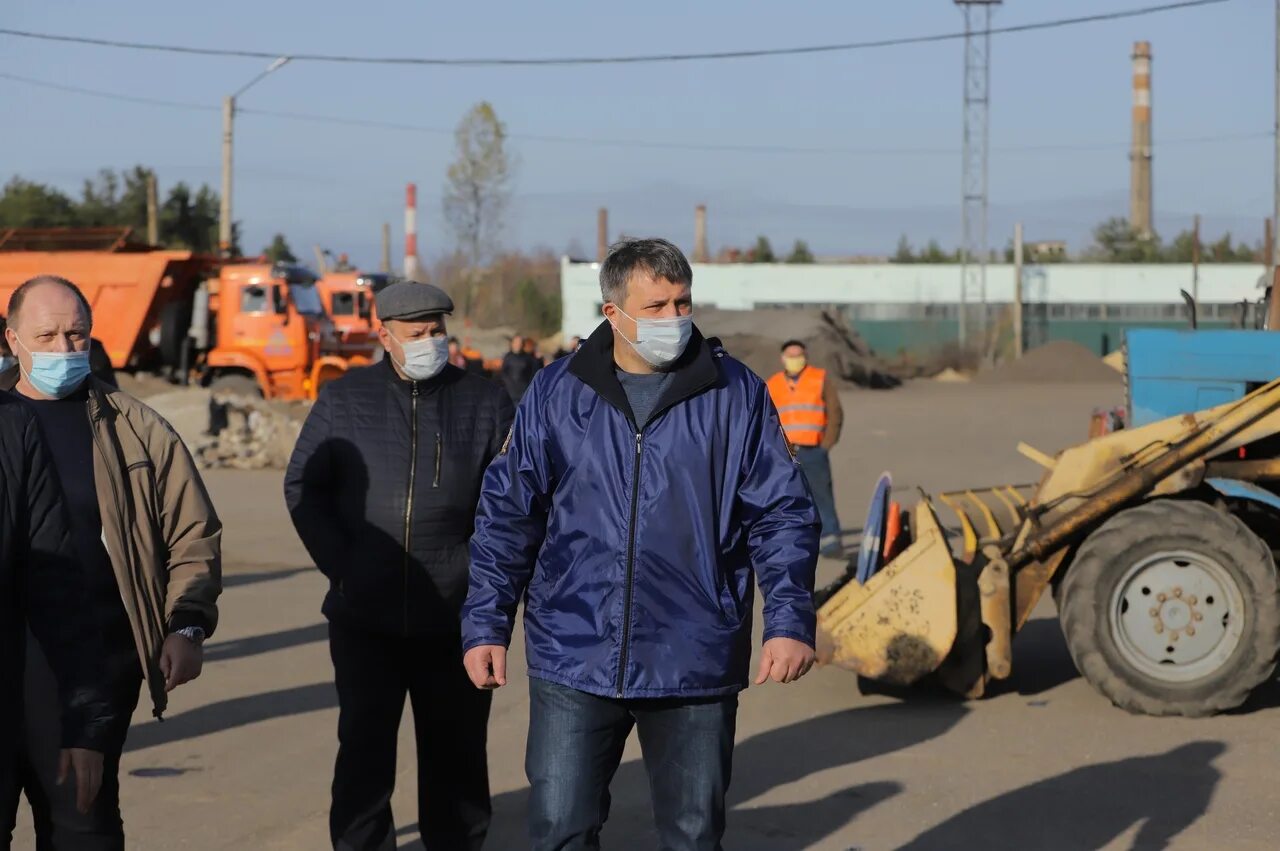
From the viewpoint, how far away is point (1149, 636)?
25.9ft

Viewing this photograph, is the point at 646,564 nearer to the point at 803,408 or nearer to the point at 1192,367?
the point at 1192,367

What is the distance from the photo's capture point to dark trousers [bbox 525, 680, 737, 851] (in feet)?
13.1

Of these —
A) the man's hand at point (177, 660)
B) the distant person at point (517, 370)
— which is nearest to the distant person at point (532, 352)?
the distant person at point (517, 370)

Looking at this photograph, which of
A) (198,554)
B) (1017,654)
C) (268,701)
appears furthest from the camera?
(1017,654)

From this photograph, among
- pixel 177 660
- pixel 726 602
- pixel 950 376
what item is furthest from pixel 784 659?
pixel 950 376

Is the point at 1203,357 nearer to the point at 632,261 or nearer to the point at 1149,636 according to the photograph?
the point at 1149,636

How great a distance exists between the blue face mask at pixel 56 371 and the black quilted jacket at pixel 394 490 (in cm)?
123

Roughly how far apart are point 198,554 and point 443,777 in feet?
4.57

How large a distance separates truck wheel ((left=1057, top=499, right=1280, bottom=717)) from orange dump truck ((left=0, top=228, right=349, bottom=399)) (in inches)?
836

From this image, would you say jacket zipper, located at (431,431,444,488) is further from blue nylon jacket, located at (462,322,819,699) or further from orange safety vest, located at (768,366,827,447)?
orange safety vest, located at (768,366,827,447)

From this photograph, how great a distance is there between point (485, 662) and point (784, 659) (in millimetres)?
693

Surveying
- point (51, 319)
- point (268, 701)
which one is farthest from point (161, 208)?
point (51, 319)

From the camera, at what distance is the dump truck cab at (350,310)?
31.0 m

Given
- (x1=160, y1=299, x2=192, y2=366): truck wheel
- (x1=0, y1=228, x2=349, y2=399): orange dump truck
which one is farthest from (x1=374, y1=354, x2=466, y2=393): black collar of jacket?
(x1=160, y1=299, x2=192, y2=366): truck wheel
